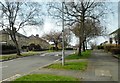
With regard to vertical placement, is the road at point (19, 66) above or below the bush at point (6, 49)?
below

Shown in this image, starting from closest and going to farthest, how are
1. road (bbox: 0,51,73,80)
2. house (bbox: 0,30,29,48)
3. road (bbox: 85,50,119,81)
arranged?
road (bbox: 85,50,119,81), road (bbox: 0,51,73,80), house (bbox: 0,30,29,48)

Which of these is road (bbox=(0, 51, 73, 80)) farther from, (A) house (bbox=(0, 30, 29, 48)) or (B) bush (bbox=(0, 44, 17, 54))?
(A) house (bbox=(0, 30, 29, 48))

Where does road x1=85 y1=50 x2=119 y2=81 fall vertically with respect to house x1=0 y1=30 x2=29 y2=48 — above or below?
below

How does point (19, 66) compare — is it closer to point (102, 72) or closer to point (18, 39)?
point (102, 72)

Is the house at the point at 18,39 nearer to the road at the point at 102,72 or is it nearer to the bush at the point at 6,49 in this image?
the bush at the point at 6,49

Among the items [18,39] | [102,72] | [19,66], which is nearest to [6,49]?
[19,66]

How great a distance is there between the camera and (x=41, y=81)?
37.9ft

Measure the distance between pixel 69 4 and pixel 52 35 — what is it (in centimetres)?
6655

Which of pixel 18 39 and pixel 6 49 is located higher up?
pixel 18 39

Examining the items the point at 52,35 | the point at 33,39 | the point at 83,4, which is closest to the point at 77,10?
the point at 83,4

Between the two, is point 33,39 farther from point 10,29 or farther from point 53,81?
point 53,81

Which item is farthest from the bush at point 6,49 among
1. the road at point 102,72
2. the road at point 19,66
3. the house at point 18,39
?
the house at point 18,39

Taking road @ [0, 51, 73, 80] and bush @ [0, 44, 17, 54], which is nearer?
road @ [0, 51, 73, 80]

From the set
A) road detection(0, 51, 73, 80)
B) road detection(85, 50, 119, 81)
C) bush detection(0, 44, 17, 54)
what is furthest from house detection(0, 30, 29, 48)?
road detection(85, 50, 119, 81)
